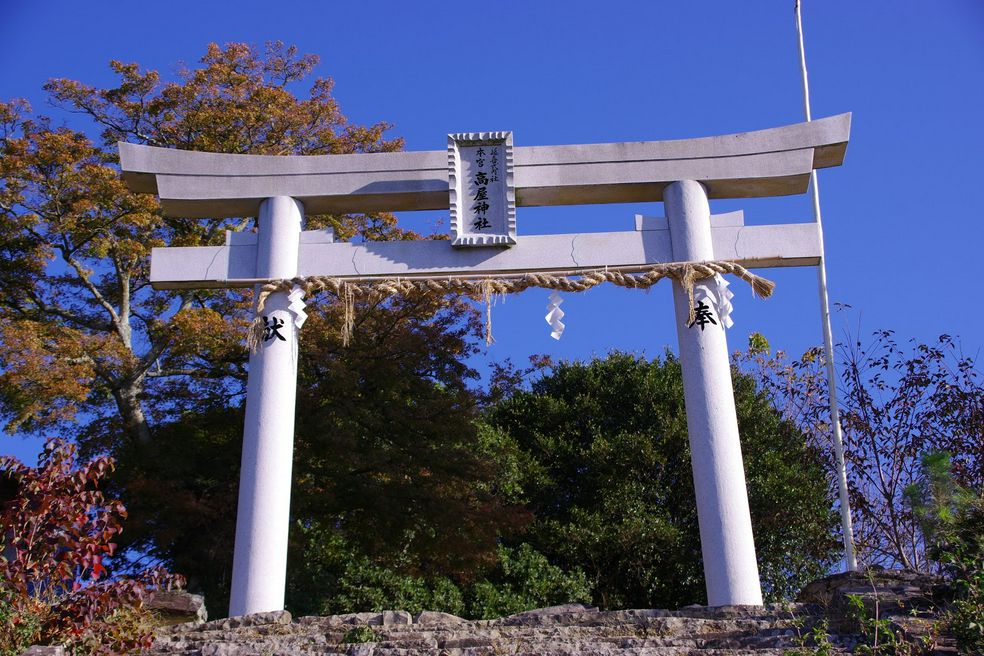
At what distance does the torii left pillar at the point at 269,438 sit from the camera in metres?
6.90

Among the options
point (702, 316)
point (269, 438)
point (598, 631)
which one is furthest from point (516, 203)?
point (598, 631)

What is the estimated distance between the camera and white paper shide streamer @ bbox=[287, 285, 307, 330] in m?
7.57

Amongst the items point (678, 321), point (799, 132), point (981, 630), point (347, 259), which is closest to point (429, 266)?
point (347, 259)

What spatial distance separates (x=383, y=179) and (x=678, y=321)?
8.11ft

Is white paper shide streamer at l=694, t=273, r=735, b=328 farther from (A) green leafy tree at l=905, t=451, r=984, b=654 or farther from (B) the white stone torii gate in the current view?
(A) green leafy tree at l=905, t=451, r=984, b=654

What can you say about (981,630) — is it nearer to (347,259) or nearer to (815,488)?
(347,259)

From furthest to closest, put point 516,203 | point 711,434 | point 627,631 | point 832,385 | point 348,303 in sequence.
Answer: point 832,385
point 516,203
point 348,303
point 711,434
point 627,631

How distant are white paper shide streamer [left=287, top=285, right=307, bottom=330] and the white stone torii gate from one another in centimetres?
5

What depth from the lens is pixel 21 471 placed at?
5.68 m

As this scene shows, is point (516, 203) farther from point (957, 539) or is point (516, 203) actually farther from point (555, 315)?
point (957, 539)

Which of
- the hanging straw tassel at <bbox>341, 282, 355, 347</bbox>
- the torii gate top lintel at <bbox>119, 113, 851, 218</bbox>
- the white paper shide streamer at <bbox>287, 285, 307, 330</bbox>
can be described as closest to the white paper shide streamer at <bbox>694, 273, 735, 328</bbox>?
the torii gate top lintel at <bbox>119, 113, 851, 218</bbox>

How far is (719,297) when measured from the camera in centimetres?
745

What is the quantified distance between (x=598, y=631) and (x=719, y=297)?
2733 mm

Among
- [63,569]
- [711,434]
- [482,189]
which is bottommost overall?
[63,569]
